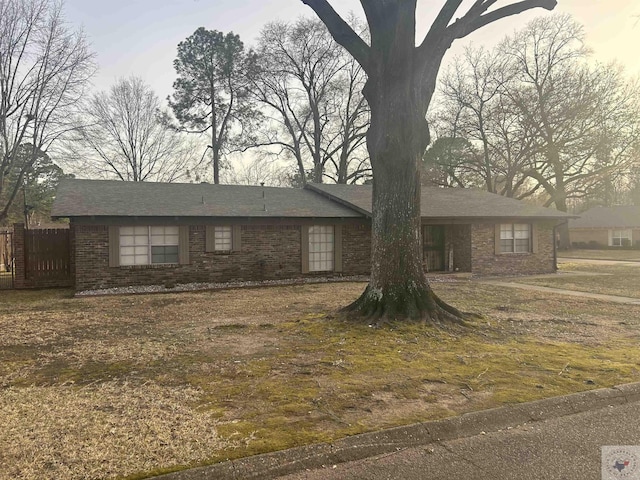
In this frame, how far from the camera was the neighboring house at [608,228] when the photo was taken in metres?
38.5

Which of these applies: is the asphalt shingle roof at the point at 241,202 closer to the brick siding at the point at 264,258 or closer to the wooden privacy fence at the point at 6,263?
the brick siding at the point at 264,258

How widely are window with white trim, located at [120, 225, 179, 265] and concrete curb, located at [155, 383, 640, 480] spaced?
11.8m

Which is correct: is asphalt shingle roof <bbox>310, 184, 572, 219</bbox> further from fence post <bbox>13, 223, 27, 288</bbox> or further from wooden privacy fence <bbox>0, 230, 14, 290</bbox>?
wooden privacy fence <bbox>0, 230, 14, 290</bbox>

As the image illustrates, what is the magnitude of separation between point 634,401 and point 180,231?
1238 cm

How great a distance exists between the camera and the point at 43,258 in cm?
1471

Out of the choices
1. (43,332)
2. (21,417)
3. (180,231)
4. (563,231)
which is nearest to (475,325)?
(21,417)

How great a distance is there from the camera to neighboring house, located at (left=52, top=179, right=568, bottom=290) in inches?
531

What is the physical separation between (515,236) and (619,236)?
2725 centimetres

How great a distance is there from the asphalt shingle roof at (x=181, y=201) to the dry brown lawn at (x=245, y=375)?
454 centimetres

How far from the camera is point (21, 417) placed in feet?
13.2

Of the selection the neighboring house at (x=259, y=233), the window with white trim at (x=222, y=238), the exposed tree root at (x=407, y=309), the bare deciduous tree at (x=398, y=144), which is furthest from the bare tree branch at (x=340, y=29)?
the window with white trim at (x=222, y=238)

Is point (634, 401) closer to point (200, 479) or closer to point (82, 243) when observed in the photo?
point (200, 479)

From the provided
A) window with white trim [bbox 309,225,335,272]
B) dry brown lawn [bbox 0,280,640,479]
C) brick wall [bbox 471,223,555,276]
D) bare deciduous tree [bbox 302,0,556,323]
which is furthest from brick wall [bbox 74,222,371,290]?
bare deciduous tree [bbox 302,0,556,323]

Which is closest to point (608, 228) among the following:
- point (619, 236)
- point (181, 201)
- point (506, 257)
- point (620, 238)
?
point (619, 236)
